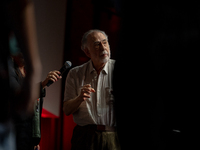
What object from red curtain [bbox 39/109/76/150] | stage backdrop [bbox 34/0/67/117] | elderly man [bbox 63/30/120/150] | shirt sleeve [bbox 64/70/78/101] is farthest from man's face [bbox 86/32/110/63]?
red curtain [bbox 39/109/76/150]

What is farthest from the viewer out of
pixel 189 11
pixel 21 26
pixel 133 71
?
pixel 21 26

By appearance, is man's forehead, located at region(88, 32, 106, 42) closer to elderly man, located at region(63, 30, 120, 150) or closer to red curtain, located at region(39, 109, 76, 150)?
elderly man, located at region(63, 30, 120, 150)

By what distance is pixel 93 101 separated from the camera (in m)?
1.54

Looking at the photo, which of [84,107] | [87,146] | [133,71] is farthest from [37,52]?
[133,71]

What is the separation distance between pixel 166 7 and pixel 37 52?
1219 mm

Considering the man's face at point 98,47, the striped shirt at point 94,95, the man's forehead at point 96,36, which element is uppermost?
the man's forehead at point 96,36

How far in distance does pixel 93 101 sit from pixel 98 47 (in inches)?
14.9

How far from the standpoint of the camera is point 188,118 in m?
0.61

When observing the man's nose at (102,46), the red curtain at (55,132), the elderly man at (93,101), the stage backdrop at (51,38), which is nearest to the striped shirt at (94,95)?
the elderly man at (93,101)

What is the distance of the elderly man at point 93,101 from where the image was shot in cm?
144

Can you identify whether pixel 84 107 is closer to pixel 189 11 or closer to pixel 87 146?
pixel 87 146

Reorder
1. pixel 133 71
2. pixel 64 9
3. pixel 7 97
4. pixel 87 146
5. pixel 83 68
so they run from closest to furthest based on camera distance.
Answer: pixel 133 71, pixel 7 97, pixel 87 146, pixel 83 68, pixel 64 9

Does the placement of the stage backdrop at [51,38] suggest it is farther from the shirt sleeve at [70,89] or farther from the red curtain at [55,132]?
the shirt sleeve at [70,89]

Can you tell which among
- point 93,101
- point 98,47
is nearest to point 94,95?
point 93,101
